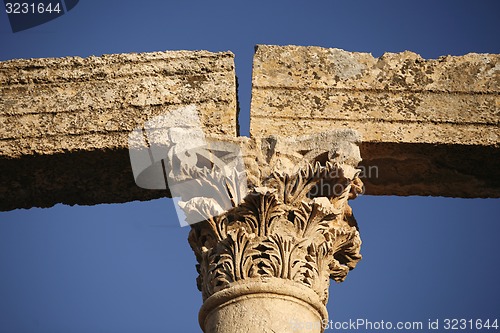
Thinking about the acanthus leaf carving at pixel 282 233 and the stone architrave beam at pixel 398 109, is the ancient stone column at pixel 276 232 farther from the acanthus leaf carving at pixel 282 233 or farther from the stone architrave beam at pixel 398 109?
the stone architrave beam at pixel 398 109

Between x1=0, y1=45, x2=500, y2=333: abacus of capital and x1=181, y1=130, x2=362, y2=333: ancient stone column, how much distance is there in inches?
0.5

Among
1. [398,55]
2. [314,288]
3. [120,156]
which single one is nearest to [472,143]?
[398,55]

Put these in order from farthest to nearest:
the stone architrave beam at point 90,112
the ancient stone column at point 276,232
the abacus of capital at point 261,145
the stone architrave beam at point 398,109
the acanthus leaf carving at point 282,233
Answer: the stone architrave beam at point 90,112, the stone architrave beam at point 398,109, the abacus of capital at point 261,145, the acanthus leaf carving at point 282,233, the ancient stone column at point 276,232

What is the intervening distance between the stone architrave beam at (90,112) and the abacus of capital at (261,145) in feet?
0.04

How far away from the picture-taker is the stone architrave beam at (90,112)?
422 inches

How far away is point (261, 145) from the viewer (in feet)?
33.5

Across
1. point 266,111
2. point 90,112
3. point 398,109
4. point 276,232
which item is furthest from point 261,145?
point 90,112

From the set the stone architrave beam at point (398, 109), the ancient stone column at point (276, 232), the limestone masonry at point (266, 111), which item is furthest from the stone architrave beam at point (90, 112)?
the ancient stone column at point (276, 232)

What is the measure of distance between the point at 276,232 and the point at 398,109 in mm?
1981

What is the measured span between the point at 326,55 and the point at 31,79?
3.01 m

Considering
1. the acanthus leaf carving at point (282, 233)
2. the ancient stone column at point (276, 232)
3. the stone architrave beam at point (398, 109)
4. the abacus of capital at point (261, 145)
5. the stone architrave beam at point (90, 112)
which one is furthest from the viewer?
the stone architrave beam at point (90, 112)

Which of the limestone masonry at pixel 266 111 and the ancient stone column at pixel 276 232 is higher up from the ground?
the limestone masonry at pixel 266 111

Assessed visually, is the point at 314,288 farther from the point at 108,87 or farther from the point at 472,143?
the point at 108,87

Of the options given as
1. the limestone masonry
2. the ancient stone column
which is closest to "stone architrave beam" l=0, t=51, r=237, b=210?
the limestone masonry
